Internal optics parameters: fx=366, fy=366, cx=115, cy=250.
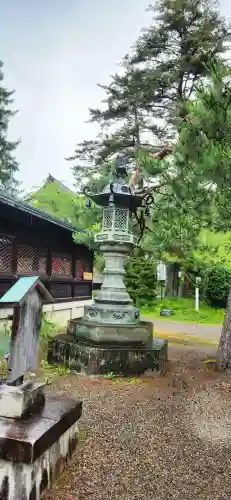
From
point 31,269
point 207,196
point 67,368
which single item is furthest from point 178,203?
point 31,269

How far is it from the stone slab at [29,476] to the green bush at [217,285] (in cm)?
1562

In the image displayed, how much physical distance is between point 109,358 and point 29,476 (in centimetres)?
311

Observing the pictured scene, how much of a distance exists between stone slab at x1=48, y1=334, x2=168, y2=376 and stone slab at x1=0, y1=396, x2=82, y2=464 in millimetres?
2347

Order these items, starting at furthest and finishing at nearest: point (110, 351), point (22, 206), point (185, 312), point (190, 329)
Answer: point (185, 312) < point (190, 329) < point (22, 206) < point (110, 351)

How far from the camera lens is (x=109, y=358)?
532 cm

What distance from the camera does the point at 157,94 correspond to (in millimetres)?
16141

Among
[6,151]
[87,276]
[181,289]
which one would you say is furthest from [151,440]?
[6,151]

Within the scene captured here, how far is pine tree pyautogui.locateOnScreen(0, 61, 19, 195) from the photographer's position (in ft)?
84.9

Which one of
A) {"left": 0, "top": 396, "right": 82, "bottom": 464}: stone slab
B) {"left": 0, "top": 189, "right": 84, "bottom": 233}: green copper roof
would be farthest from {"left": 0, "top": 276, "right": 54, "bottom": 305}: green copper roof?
{"left": 0, "top": 189, "right": 84, "bottom": 233}: green copper roof

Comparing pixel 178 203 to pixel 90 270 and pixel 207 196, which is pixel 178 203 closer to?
pixel 207 196

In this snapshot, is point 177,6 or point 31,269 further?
point 177,6

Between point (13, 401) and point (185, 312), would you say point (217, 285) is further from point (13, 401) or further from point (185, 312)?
point (13, 401)

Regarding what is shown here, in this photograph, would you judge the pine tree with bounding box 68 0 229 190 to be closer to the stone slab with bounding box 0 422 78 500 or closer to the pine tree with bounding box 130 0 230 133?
the pine tree with bounding box 130 0 230 133

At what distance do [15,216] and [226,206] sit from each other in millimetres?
4806
